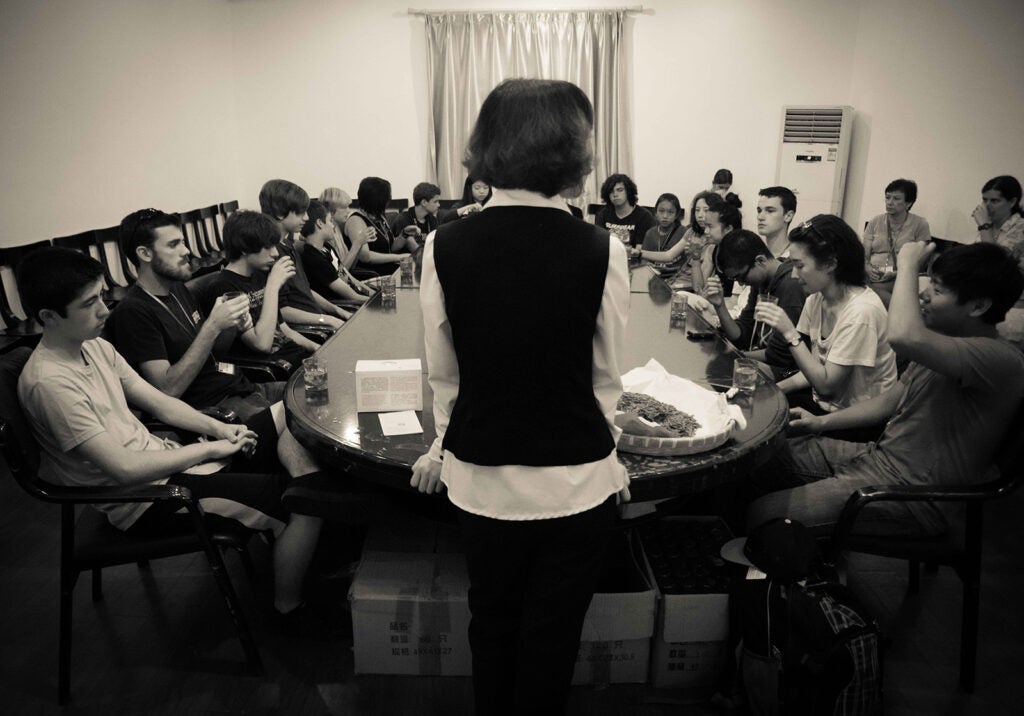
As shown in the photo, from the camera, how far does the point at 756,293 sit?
3.14 meters

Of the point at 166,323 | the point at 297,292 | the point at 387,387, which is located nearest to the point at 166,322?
the point at 166,323

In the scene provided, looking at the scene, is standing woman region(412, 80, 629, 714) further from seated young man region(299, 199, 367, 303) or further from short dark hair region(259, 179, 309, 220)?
seated young man region(299, 199, 367, 303)

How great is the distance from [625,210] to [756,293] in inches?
92.0

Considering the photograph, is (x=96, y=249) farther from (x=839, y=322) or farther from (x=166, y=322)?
(x=839, y=322)

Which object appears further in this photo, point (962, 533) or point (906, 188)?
point (906, 188)

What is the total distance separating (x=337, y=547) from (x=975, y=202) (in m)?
4.95

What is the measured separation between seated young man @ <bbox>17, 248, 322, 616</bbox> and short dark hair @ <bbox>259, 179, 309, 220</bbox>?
184 centimetres

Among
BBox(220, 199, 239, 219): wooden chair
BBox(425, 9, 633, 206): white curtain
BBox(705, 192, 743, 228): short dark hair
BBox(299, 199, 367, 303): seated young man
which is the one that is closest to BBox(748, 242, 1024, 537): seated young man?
BBox(705, 192, 743, 228): short dark hair

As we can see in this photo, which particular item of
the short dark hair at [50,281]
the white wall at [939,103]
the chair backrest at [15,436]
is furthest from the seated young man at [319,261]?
the white wall at [939,103]

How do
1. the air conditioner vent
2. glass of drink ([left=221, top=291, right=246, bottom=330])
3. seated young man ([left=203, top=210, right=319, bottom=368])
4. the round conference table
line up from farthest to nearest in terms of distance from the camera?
the air conditioner vent, seated young man ([left=203, top=210, right=319, bottom=368]), glass of drink ([left=221, top=291, right=246, bottom=330]), the round conference table

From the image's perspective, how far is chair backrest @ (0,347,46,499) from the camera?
4.99 ft

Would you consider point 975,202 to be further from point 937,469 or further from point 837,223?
point 937,469

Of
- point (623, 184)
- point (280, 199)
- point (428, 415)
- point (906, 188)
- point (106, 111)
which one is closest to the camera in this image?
point (428, 415)

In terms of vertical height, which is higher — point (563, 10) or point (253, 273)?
point (563, 10)
